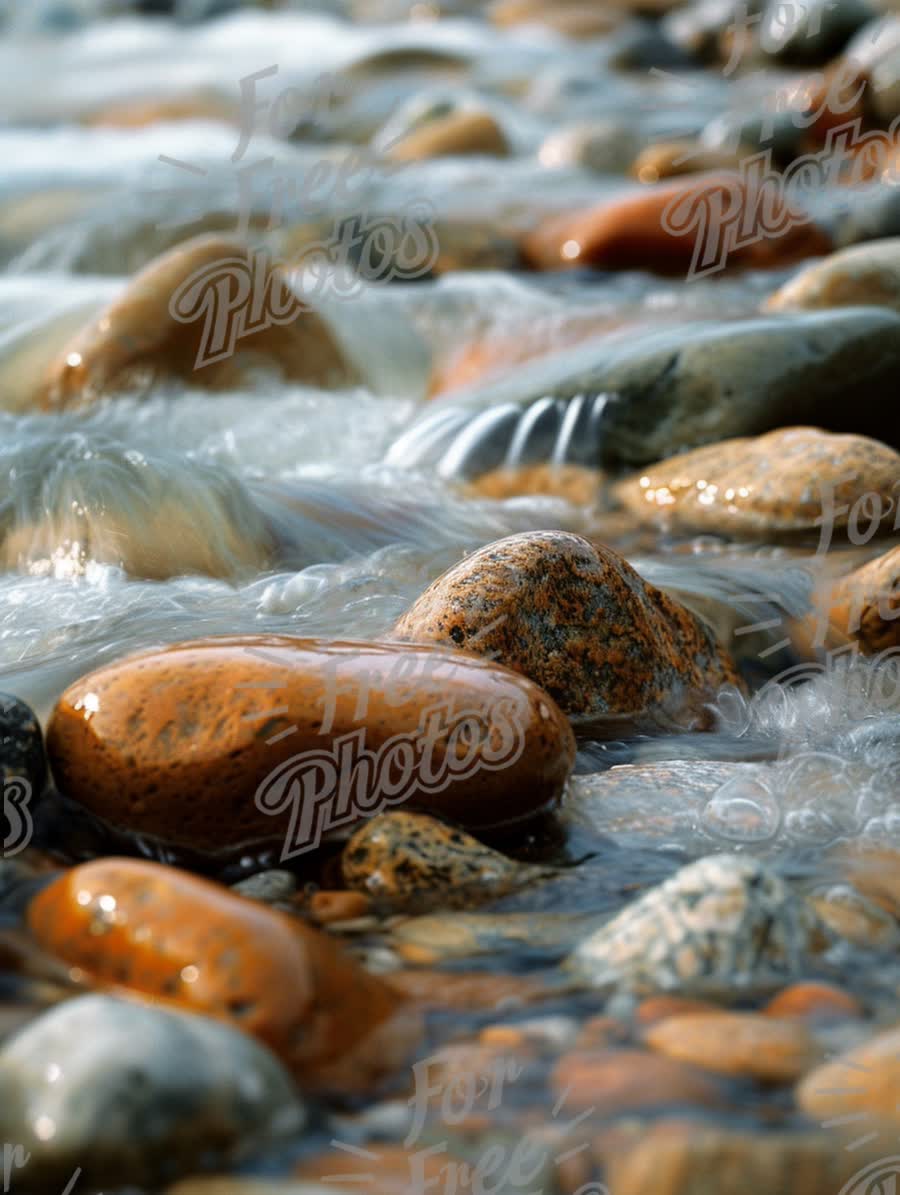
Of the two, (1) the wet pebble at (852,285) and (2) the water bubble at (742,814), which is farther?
(1) the wet pebble at (852,285)

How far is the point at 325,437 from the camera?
6254 millimetres

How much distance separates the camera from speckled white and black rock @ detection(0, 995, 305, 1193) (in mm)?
1781

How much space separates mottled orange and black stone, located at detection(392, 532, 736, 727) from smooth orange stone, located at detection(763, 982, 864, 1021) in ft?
4.19

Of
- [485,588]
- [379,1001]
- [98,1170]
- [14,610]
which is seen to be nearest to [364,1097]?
[379,1001]

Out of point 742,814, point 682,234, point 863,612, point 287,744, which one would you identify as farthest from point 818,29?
point 287,744

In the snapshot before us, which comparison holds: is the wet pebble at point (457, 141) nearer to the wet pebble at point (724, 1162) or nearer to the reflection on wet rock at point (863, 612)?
the reflection on wet rock at point (863, 612)

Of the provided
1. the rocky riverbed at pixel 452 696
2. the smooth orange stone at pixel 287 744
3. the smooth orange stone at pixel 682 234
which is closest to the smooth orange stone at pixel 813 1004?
the rocky riverbed at pixel 452 696

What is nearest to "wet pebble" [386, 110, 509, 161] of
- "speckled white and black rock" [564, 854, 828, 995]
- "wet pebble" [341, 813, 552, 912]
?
"wet pebble" [341, 813, 552, 912]

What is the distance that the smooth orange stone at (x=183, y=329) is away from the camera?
→ 625cm

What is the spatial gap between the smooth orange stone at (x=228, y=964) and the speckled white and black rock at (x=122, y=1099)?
146 millimetres

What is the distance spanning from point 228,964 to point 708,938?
80cm

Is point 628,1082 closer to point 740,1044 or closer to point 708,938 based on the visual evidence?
point 740,1044

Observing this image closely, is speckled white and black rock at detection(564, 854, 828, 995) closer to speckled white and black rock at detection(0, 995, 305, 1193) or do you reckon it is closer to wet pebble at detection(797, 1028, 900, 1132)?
wet pebble at detection(797, 1028, 900, 1132)

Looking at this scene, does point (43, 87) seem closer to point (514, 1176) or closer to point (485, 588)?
point (485, 588)
